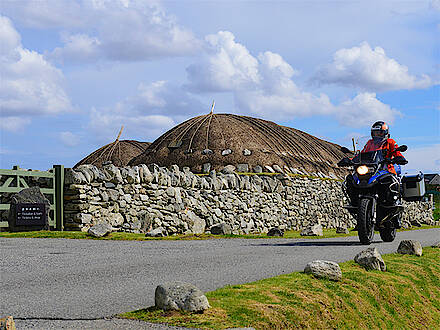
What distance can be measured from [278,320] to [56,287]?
295 centimetres

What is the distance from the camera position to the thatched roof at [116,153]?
3584 cm

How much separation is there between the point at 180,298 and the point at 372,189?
828 cm

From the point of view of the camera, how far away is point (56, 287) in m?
6.88

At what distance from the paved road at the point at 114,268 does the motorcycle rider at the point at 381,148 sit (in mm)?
1292

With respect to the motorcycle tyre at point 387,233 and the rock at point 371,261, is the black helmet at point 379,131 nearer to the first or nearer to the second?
the motorcycle tyre at point 387,233

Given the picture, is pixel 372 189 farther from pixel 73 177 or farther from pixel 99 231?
pixel 73 177

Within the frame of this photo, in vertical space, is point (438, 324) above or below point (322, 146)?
below

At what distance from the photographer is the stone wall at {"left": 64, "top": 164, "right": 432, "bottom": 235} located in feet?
55.4

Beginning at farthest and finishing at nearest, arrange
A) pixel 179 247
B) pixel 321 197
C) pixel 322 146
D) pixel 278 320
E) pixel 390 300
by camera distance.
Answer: pixel 322 146, pixel 321 197, pixel 179 247, pixel 390 300, pixel 278 320

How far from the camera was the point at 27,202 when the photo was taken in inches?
624

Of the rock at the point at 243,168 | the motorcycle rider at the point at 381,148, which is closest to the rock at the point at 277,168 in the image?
the rock at the point at 243,168

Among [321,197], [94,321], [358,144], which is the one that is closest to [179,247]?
[358,144]

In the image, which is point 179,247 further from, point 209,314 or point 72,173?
point 209,314

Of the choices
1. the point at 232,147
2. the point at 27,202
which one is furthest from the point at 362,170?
the point at 232,147
